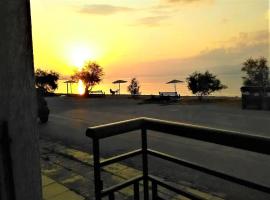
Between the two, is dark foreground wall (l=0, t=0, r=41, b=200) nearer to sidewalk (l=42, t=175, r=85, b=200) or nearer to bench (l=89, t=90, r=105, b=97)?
sidewalk (l=42, t=175, r=85, b=200)

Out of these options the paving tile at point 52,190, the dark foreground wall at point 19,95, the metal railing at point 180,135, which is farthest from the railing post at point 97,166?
the paving tile at point 52,190

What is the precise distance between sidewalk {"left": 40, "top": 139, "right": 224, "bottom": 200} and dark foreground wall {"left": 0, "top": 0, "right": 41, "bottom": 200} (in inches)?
118

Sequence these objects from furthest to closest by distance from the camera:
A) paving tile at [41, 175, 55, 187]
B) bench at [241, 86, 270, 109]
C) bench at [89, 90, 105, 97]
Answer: bench at [89, 90, 105, 97]
bench at [241, 86, 270, 109]
paving tile at [41, 175, 55, 187]

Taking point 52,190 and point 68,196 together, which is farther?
point 52,190

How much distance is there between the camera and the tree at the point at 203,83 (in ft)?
79.5

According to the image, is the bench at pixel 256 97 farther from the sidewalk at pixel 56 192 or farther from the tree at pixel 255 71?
the sidewalk at pixel 56 192

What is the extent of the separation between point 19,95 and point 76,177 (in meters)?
4.01

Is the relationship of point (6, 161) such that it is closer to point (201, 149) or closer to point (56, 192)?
point (56, 192)

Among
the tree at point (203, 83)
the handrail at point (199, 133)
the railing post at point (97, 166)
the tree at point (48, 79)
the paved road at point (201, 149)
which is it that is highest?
the tree at point (48, 79)

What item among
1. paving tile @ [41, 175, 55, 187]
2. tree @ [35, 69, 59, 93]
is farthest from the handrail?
tree @ [35, 69, 59, 93]

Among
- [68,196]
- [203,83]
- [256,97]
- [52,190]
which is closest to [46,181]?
[52,190]

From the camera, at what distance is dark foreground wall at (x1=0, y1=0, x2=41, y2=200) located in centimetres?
113

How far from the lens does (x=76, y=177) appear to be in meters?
4.94

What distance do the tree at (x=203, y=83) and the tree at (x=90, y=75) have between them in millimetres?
15488
